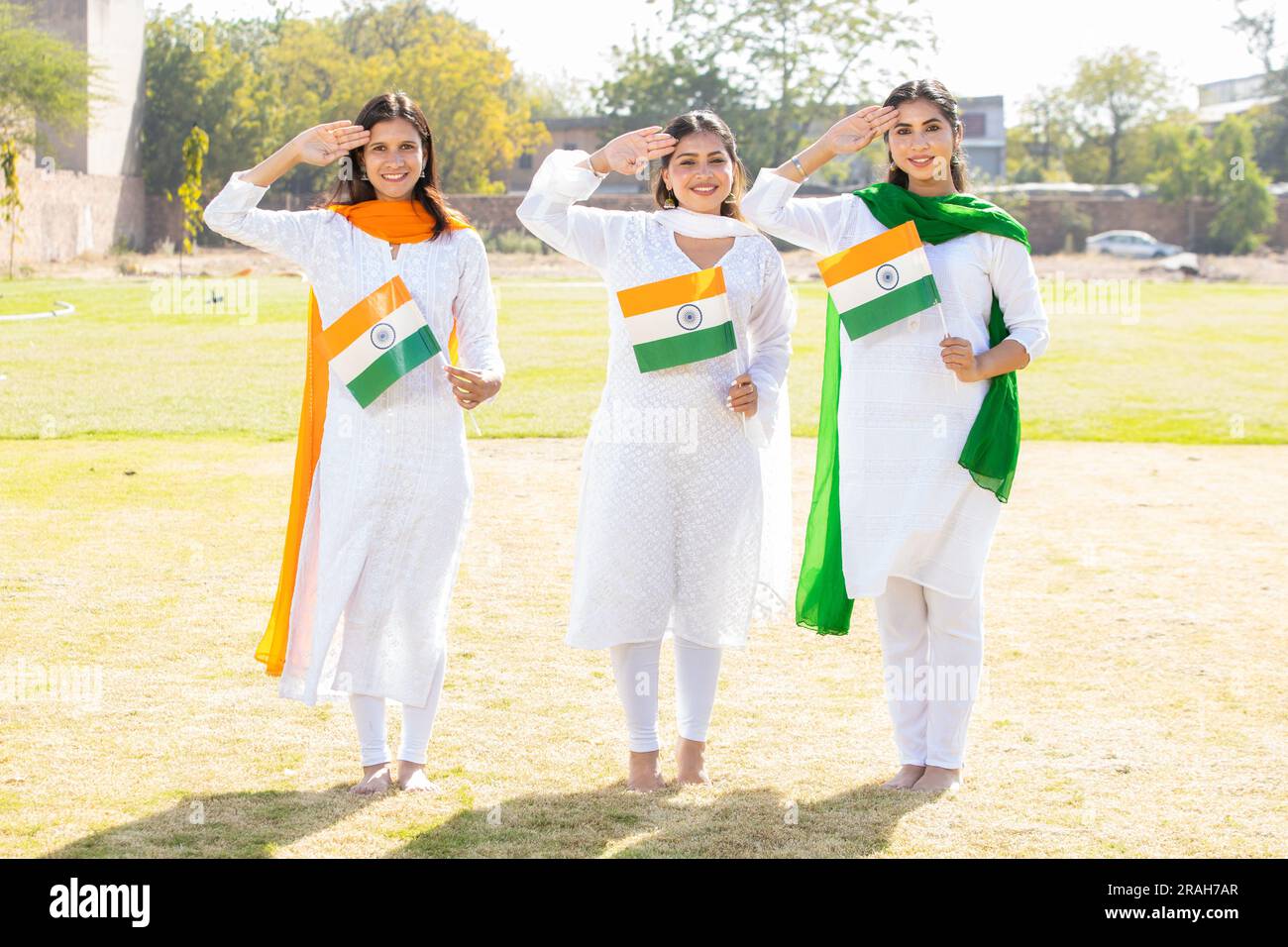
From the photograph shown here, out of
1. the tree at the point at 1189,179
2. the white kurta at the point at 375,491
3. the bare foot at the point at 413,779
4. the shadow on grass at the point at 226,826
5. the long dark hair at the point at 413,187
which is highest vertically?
the tree at the point at 1189,179

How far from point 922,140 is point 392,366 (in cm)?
165

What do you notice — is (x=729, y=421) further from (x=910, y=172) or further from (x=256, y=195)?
(x=256, y=195)

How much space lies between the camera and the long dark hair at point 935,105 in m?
4.54

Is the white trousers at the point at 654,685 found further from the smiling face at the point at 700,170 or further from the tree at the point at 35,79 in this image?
the tree at the point at 35,79

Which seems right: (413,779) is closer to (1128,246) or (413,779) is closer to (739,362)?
(739,362)

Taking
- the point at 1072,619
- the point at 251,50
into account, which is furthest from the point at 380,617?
the point at 251,50

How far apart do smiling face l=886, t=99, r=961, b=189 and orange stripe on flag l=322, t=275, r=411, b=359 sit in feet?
4.86

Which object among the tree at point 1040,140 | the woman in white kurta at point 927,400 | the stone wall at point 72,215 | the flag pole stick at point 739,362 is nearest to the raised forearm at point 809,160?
the woman in white kurta at point 927,400

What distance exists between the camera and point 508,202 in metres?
55.3

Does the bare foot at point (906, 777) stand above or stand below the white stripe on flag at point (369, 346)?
Result: below

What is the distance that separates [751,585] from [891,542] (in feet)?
1.42

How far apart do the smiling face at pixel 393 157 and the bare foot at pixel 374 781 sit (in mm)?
1674

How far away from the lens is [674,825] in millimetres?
4328

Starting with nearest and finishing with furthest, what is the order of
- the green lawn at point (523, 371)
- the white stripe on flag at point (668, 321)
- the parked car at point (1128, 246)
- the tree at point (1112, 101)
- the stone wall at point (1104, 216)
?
the white stripe on flag at point (668, 321) → the green lawn at point (523, 371) → the parked car at point (1128, 246) → the stone wall at point (1104, 216) → the tree at point (1112, 101)
